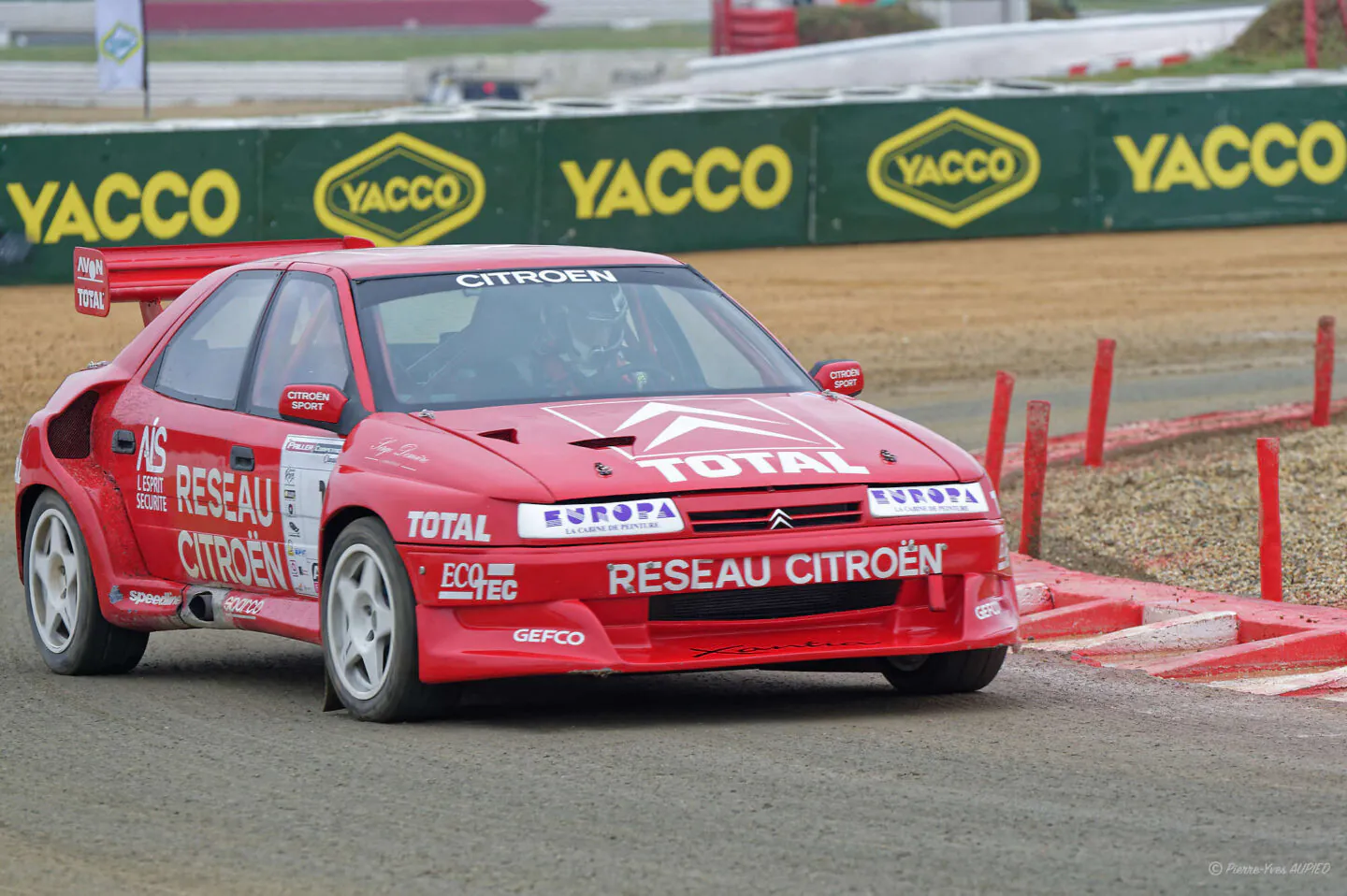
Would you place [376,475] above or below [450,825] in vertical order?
above

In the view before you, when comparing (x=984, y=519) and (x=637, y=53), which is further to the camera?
(x=637, y=53)

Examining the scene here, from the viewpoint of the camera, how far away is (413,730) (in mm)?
6910

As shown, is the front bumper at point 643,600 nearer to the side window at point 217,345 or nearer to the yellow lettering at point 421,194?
the side window at point 217,345

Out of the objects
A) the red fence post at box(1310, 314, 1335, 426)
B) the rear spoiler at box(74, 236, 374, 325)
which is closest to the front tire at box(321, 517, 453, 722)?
the rear spoiler at box(74, 236, 374, 325)

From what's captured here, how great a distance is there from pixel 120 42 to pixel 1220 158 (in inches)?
667

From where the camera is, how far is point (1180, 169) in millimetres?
26797

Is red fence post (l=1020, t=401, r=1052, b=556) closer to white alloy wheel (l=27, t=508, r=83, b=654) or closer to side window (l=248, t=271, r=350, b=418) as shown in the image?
side window (l=248, t=271, r=350, b=418)

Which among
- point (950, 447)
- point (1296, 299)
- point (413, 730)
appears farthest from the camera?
point (1296, 299)

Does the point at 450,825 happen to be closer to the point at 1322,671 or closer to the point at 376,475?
the point at 376,475

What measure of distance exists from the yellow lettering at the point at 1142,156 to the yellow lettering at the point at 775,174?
3664 mm

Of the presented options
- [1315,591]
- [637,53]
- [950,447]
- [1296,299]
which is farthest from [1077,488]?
[637,53]

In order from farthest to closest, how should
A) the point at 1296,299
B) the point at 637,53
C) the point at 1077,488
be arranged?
the point at 637,53, the point at 1296,299, the point at 1077,488

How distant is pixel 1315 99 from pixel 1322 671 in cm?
1971

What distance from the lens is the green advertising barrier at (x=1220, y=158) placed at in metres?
26.4
